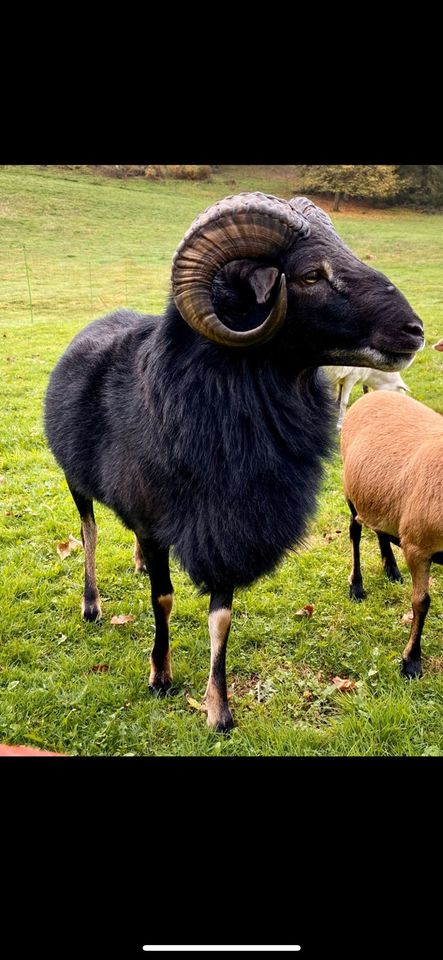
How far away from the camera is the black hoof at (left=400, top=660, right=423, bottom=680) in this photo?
125 inches

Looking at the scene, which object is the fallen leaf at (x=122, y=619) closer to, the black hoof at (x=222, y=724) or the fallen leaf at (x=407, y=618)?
→ the black hoof at (x=222, y=724)

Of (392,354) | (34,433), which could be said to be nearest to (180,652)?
(392,354)

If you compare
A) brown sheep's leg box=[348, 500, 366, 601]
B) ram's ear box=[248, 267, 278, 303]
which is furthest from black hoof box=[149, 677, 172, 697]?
ram's ear box=[248, 267, 278, 303]

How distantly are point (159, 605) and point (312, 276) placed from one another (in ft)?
5.57

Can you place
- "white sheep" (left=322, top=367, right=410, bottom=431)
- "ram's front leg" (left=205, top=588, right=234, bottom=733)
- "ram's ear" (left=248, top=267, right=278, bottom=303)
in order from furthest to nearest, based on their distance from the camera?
1. "white sheep" (left=322, top=367, right=410, bottom=431)
2. "ram's front leg" (left=205, top=588, right=234, bottom=733)
3. "ram's ear" (left=248, top=267, right=278, bottom=303)

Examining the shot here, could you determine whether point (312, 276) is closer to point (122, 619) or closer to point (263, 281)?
point (263, 281)

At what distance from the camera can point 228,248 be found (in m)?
2.14

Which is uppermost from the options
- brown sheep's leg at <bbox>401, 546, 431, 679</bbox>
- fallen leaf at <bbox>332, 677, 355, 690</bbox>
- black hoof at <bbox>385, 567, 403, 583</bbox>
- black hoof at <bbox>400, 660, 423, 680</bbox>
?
brown sheep's leg at <bbox>401, 546, 431, 679</bbox>

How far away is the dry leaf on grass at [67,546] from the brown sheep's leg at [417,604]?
93.1 inches

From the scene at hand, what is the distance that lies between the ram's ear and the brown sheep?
53.8 inches

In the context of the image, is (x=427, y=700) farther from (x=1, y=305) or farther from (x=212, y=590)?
(x=1, y=305)

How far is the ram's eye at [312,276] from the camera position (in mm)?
2258

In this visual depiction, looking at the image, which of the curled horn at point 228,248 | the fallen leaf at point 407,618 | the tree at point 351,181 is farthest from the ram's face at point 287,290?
the fallen leaf at point 407,618

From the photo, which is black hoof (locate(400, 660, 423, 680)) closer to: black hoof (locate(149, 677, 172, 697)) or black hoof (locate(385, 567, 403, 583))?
black hoof (locate(385, 567, 403, 583))
